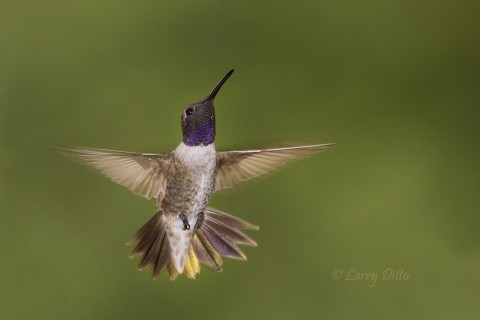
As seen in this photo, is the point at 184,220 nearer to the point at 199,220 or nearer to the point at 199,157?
the point at 199,220

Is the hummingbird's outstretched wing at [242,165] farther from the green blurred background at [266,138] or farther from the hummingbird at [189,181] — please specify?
the green blurred background at [266,138]

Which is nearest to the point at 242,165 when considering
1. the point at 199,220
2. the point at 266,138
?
the point at 199,220

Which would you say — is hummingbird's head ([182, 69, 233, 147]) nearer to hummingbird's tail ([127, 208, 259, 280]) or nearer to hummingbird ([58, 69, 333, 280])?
hummingbird ([58, 69, 333, 280])

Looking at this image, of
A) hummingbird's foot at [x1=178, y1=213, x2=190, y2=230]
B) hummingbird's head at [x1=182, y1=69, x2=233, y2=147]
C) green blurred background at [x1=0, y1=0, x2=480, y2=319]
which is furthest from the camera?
green blurred background at [x1=0, y1=0, x2=480, y2=319]

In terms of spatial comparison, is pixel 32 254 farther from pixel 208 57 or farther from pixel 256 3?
pixel 256 3

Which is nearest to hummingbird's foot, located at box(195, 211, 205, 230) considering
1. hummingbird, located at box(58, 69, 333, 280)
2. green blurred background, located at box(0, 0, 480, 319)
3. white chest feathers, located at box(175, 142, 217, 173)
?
hummingbird, located at box(58, 69, 333, 280)

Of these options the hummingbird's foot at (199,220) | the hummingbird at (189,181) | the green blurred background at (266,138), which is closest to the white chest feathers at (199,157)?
the hummingbird at (189,181)

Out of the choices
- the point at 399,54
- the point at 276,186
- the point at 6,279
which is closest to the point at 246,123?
the point at 276,186
